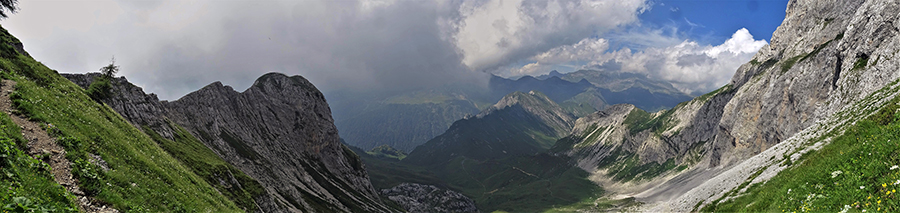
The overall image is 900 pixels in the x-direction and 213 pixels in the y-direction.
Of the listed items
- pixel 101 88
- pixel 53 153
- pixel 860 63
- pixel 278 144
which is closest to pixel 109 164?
pixel 53 153

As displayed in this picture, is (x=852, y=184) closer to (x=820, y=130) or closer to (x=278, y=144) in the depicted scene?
(x=820, y=130)

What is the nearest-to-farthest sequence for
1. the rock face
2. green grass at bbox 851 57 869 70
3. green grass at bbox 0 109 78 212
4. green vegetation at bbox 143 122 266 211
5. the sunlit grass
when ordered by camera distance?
green grass at bbox 0 109 78 212
the sunlit grass
green vegetation at bbox 143 122 266 211
green grass at bbox 851 57 869 70
the rock face

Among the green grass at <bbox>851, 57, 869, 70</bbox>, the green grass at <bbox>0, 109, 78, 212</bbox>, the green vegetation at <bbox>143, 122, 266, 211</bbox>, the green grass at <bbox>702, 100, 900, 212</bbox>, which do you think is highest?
the green grass at <bbox>851, 57, 869, 70</bbox>

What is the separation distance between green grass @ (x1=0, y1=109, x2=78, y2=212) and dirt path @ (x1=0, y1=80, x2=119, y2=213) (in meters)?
1.20

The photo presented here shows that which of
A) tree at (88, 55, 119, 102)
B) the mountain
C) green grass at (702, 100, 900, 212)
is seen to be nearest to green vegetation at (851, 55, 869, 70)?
the mountain

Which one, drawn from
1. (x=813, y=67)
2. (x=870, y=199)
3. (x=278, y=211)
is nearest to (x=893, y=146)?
(x=870, y=199)

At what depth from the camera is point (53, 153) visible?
19688 millimetres

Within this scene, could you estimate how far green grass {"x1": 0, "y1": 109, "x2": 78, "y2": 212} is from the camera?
11609 mm

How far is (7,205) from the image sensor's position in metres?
10.2

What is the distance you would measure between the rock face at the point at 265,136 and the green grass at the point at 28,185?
62.3 m

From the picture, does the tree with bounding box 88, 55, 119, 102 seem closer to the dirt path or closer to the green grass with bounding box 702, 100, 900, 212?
the dirt path

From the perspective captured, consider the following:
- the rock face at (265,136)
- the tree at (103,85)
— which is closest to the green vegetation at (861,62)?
the rock face at (265,136)

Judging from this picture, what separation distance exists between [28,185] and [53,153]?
8.03 metres

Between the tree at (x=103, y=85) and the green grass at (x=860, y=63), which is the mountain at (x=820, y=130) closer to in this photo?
the green grass at (x=860, y=63)
